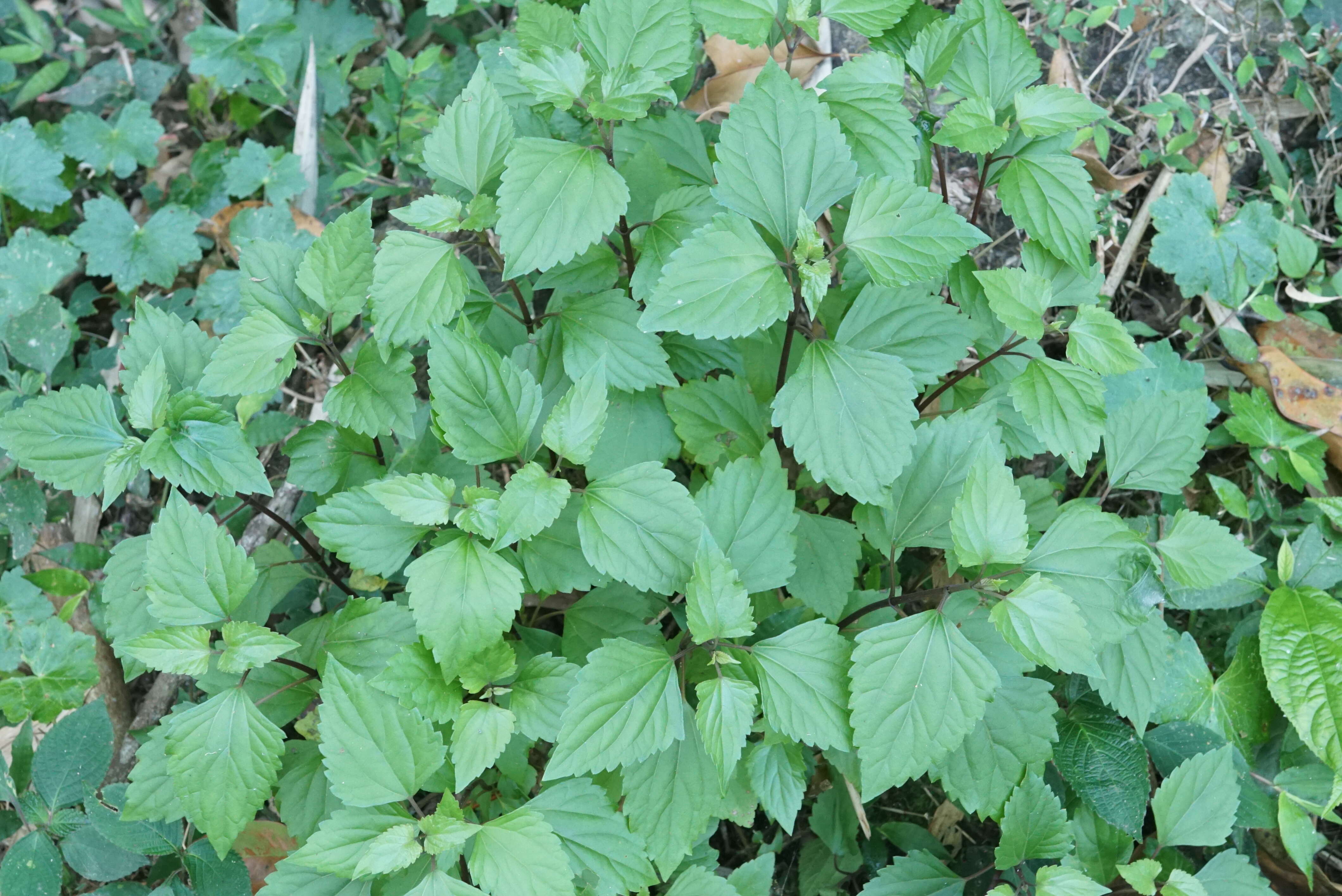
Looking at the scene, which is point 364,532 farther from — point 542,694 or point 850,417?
point 850,417

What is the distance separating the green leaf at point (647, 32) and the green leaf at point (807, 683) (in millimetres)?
1135

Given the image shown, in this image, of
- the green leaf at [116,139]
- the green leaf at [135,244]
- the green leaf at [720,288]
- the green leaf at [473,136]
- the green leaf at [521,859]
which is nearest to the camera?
the green leaf at [521,859]

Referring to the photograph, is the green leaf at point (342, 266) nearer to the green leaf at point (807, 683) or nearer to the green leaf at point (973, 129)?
the green leaf at point (807, 683)

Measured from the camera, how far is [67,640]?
2.44 meters

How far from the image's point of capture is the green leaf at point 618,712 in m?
1.52

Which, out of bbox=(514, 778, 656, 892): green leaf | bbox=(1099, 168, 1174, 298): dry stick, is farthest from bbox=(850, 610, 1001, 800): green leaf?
bbox=(1099, 168, 1174, 298): dry stick

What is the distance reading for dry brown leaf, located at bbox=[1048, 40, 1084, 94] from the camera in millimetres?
2814

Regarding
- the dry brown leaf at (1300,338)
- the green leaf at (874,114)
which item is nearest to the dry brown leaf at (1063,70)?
the dry brown leaf at (1300,338)

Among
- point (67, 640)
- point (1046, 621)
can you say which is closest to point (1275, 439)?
point (1046, 621)

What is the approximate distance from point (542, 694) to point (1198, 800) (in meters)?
1.44

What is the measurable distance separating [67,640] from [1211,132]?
12.3 ft

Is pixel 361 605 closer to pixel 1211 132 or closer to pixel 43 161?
pixel 43 161

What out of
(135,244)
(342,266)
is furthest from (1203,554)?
(135,244)

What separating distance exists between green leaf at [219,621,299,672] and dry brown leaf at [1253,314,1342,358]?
111 inches
